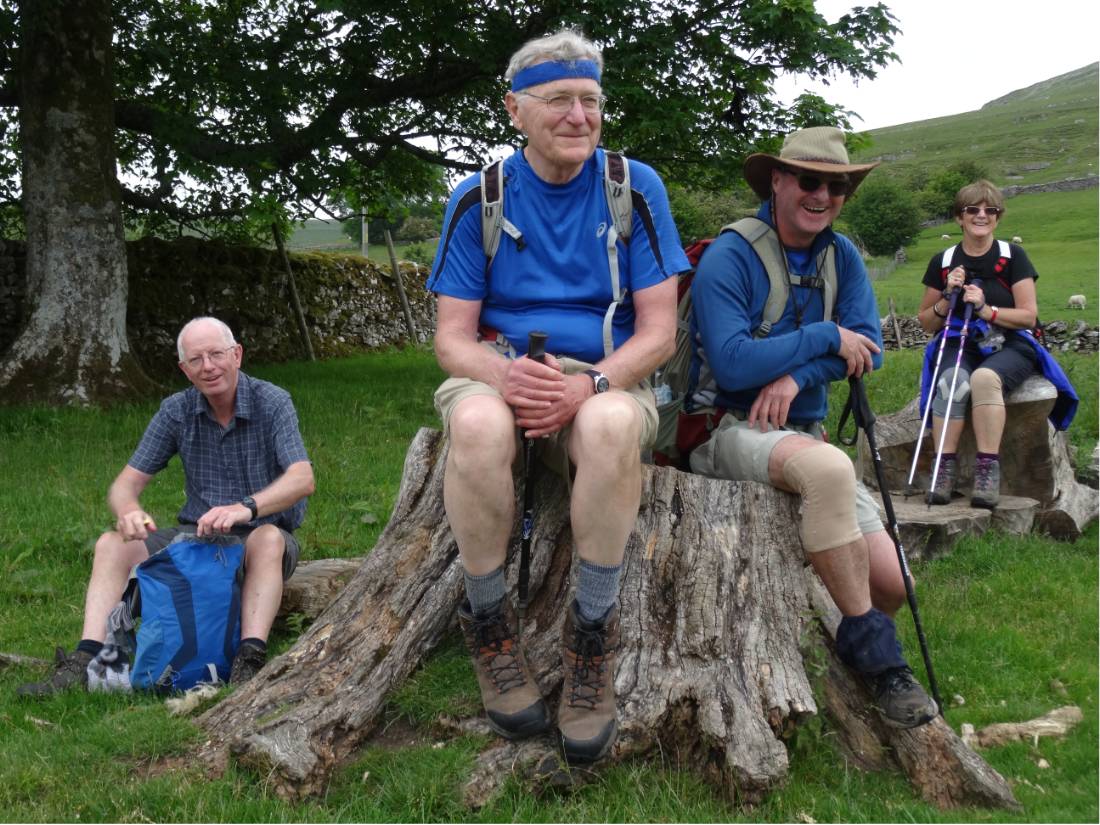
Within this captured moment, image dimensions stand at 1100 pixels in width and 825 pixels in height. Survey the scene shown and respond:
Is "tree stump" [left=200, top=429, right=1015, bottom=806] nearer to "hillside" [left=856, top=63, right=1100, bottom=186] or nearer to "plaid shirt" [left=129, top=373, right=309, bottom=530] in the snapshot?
"plaid shirt" [left=129, top=373, right=309, bottom=530]

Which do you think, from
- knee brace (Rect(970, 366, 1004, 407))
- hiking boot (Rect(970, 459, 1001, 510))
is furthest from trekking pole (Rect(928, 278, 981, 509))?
hiking boot (Rect(970, 459, 1001, 510))

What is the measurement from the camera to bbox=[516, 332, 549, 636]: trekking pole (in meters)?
3.78

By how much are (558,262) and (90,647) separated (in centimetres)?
282

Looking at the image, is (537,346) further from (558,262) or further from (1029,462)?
(1029,462)

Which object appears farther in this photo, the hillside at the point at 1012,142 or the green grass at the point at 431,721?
the hillside at the point at 1012,142

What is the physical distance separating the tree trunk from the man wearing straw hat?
9686mm

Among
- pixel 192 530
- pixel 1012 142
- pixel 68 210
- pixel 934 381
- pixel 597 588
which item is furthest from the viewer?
pixel 1012 142

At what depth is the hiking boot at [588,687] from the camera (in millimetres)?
3598

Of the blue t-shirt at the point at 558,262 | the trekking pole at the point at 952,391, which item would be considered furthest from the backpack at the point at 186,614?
the trekking pole at the point at 952,391

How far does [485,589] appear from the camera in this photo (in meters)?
3.80

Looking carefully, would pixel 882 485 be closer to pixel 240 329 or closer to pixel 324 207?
pixel 324 207

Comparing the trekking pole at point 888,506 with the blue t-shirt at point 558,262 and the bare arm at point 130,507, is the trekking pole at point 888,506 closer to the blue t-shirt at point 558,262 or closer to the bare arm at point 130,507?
the blue t-shirt at point 558,262

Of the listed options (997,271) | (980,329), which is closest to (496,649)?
(980,329)

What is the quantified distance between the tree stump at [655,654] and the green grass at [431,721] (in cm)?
10
